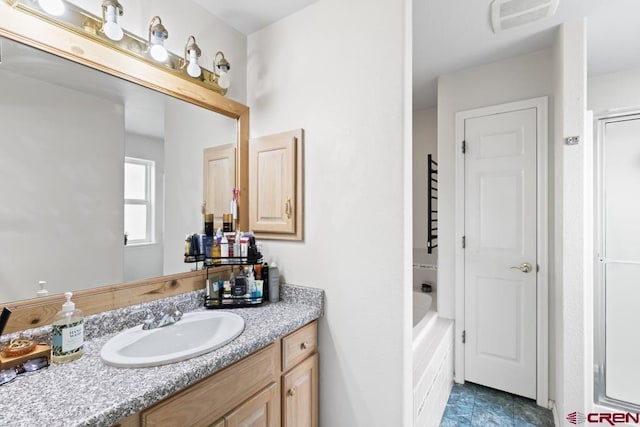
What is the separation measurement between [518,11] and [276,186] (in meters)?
1.68

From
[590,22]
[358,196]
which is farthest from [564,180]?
[358,196]

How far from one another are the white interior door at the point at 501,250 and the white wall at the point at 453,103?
113mm

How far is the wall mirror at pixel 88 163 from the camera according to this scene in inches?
40.1

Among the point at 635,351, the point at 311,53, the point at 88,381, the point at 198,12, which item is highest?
the point at 198,12

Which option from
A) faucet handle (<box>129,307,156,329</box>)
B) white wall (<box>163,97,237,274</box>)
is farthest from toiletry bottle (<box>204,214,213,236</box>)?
faucet handle (<box>129,307,156,329</box>)

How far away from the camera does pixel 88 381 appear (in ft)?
2.71

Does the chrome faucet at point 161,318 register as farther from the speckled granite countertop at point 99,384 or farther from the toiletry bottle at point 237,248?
the toiletry bottle at point 237,248

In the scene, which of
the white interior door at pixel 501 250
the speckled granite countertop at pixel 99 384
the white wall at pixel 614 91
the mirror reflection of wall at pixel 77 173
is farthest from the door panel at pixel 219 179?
the white wall at pixel 614 91

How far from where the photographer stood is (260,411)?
1165 millimetres

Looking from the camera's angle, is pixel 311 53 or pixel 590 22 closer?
pixel 311 53

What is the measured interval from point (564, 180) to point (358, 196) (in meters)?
1.27

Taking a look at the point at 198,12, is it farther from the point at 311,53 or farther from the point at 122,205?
the point at 122,205

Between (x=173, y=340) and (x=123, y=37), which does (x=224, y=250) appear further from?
(x=123, y=37)

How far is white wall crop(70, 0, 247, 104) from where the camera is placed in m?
1.31
